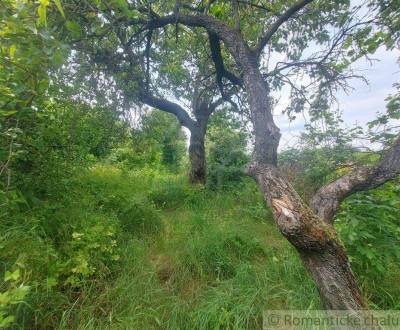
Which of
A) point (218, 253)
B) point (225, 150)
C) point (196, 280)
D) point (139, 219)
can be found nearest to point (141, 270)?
point (196, 280)

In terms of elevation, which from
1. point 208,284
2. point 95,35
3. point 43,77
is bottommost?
point 208,284

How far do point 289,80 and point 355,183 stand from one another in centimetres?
263

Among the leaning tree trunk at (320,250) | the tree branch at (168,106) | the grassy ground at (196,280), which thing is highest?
the tree branch at (168,106)

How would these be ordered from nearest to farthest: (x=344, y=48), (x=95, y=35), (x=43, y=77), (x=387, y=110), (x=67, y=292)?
(x=43, y=77) → (x=67, y=292) → (x=95, y=35) → (x=387, y=110) → (x=344, y=48)

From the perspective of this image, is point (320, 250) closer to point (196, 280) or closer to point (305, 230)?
point (305, 230)

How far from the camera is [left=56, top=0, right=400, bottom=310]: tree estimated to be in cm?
144

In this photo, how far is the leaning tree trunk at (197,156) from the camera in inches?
211

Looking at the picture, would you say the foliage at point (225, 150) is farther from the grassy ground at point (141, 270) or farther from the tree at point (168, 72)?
the grassy ground at point (141, 270)

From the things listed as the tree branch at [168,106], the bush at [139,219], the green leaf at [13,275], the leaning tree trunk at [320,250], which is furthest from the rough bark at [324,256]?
the tree branch at [168,106]

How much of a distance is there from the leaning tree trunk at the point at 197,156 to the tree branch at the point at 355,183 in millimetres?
3714

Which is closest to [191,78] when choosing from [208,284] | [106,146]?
[106,146]

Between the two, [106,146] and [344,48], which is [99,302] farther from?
[344,48]

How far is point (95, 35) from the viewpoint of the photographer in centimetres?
243

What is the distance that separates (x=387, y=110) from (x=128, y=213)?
147 inches
